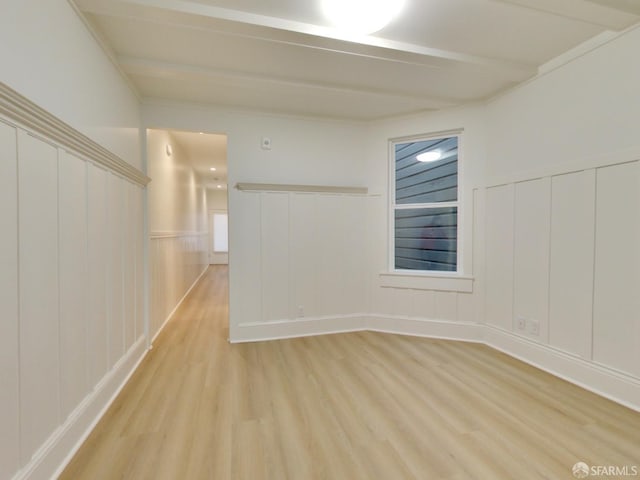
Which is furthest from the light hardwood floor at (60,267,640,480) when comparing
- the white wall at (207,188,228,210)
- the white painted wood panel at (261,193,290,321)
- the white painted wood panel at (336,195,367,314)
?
the white wall at (207,188,228,210)

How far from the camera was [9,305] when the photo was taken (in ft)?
3.90

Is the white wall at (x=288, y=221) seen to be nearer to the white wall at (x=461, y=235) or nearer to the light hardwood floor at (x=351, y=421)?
the white wall at (x=461, y=235)

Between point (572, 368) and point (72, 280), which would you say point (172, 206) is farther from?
point (572, 368)

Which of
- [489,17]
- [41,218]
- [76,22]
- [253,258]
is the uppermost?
[489,17]

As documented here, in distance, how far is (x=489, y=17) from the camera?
1967mm

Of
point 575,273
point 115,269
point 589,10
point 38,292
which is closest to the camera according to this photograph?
point 38,292

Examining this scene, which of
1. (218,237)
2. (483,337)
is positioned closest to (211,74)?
(483,337)

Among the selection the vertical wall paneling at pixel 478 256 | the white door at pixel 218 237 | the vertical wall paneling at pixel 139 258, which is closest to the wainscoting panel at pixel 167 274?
the vertical wall paneling at pixel 139 258

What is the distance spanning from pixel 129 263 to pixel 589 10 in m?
3.77

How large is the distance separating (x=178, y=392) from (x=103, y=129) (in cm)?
198

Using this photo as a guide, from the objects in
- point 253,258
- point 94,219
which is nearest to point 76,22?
point 94,219

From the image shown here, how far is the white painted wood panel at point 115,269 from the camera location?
2158 millimetres

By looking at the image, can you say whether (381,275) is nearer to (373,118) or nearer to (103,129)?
(373,118)

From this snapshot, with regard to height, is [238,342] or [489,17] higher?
[489,17]
